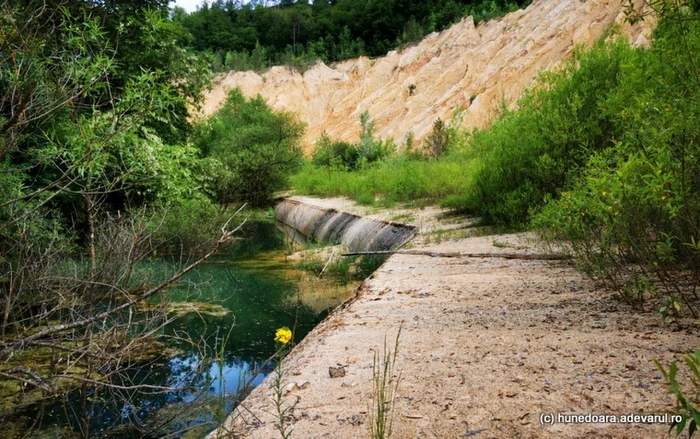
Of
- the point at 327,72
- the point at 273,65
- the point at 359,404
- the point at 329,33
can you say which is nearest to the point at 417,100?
the point at 327,72

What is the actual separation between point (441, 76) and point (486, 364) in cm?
3934

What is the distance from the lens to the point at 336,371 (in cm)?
340

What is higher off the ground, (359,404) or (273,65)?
(273,65)

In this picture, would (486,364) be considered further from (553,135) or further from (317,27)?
(317,27)

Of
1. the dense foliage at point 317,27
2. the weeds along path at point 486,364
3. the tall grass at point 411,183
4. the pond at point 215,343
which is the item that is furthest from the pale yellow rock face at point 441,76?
the weeds along path at point 486,364

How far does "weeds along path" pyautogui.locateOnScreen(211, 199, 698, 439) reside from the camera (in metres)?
2.54

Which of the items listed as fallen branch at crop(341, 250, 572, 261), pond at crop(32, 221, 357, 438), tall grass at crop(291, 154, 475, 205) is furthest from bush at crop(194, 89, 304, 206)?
fallen branch at crop(341, 250, 572, 261)

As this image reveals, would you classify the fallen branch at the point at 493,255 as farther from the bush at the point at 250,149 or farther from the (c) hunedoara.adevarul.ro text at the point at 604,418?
the bush at the point at 250,149

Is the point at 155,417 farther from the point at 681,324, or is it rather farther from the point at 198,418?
the point at 681,324

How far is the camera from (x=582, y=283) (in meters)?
5.27

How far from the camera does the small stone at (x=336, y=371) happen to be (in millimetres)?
3350

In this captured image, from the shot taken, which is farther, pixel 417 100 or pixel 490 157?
pixel 417 100

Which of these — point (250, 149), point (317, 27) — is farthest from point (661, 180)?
point (317, 27)

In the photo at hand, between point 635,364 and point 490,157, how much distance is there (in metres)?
8.06
